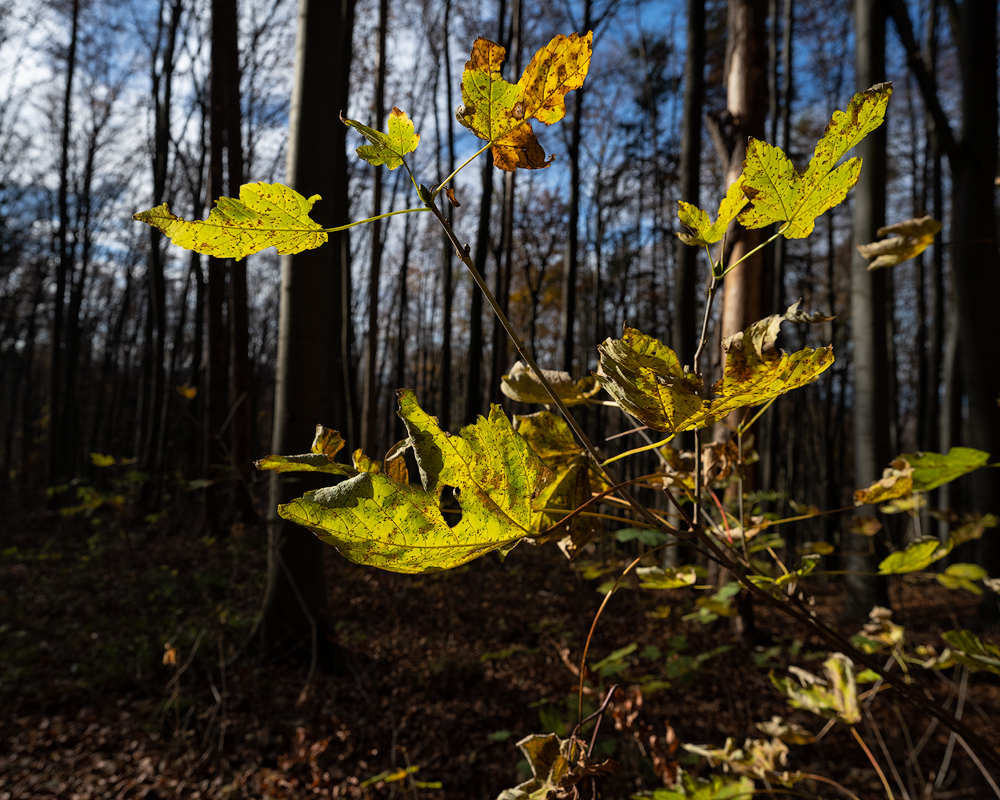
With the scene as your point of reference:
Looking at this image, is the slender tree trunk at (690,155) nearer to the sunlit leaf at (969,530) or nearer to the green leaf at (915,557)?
the sunlit leaf at (969,530)

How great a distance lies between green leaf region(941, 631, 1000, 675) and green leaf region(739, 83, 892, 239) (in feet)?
1.99

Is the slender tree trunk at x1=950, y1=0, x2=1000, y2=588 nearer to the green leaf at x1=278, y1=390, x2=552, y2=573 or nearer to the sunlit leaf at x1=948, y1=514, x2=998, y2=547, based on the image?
the sunlit leaf at x1=948, y1=514, x2=998, y2=547

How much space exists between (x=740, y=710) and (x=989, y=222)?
358cm

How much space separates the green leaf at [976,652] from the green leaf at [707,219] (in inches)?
24.2

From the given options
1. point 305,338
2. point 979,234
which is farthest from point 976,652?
point 979,234

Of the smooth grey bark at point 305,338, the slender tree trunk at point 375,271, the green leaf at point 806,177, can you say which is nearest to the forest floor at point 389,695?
the smooth grey bark at point 305,338

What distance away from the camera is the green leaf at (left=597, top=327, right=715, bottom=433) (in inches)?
15.5

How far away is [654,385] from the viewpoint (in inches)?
15.7

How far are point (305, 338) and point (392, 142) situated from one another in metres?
3.24

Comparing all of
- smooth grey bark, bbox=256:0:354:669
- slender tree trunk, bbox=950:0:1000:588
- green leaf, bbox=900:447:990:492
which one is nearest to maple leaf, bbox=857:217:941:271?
green leaf, bbox=900:447:990:492

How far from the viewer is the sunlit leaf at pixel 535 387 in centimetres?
66

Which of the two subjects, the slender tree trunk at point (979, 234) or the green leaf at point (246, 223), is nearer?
the green leaf at point (246, 223)

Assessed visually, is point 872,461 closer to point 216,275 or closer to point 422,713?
point 422,713

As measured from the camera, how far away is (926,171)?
1109 centimetres
